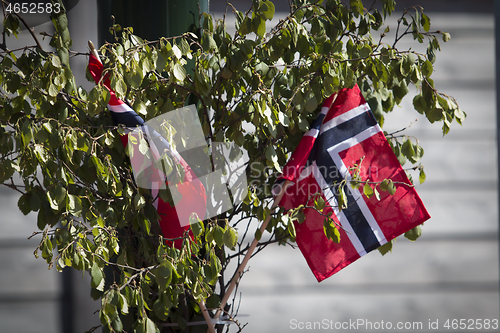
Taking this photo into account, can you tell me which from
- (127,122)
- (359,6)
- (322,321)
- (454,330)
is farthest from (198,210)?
(454,330)

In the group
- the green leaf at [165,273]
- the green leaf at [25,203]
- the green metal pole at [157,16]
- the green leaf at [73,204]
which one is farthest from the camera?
the green metal pole at [157,16]

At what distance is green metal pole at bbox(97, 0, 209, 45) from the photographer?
166cm

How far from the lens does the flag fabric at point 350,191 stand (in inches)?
62.1

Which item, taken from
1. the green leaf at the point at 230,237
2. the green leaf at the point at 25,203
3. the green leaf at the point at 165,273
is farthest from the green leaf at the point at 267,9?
the green leaf at the point at 25,203

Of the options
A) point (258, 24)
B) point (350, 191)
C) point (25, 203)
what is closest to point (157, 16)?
point (258, 24)

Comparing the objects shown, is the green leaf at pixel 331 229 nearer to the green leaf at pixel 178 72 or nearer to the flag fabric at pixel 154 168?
the flag fabric at pixel 154 168

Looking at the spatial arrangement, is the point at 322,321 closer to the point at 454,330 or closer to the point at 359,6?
the point at 454,330

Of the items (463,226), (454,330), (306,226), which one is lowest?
(454,330)

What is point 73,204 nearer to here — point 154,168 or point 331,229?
point 154,168

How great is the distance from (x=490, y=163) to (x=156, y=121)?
244cm

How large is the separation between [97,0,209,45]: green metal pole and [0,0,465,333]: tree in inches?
9.9

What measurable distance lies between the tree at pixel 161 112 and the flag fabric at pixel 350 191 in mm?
90

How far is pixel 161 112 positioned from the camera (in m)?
1.44

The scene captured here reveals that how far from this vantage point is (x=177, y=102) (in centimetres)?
154
